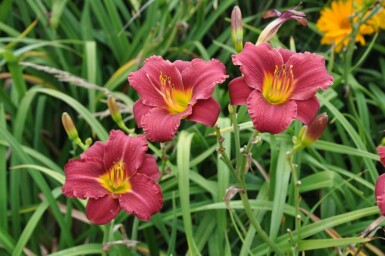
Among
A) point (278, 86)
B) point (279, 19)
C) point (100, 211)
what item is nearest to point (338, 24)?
point (279, 19)

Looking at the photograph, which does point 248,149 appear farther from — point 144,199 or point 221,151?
point 144,199

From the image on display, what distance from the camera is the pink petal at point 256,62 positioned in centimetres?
100

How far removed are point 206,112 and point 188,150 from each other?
491 millimetres

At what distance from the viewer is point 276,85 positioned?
1.02 metres

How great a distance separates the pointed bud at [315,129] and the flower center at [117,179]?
12.7 inches

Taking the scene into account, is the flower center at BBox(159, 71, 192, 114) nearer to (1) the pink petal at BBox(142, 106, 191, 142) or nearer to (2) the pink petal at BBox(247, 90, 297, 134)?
(1) the pink petal at BBox(142, 106, 191, 142)

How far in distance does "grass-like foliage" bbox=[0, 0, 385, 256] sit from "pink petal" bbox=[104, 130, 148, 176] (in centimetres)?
2

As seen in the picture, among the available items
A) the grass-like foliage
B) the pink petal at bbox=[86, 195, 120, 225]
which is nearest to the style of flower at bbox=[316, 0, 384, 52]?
the grass-like foliage

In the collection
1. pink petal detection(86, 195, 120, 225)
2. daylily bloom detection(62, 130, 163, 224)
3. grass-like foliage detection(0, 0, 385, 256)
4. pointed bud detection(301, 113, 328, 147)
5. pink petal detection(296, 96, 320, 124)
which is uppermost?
pink petal detection(296, 96, 320, 124)

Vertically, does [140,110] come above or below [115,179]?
above

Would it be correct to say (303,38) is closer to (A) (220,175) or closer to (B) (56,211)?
(A) (220,175)

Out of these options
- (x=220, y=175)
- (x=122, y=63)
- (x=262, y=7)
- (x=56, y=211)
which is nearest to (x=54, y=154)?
(x=122, y=63)

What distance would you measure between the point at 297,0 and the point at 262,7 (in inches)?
5.2

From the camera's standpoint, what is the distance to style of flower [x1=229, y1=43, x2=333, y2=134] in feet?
3.18
